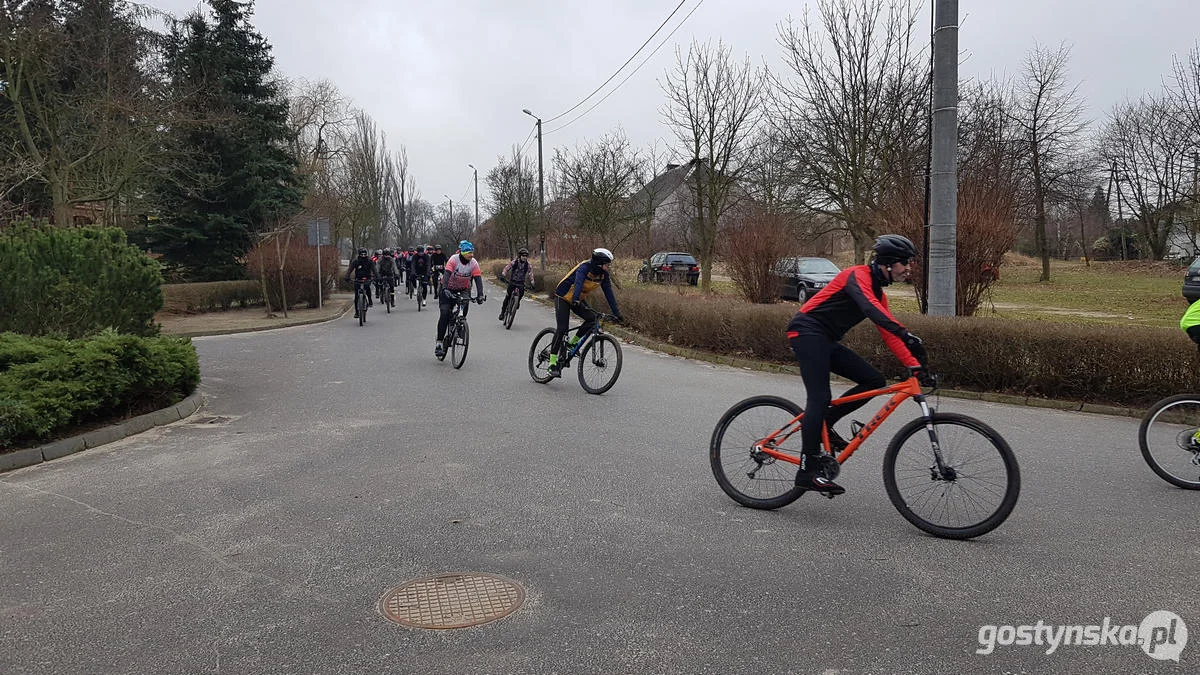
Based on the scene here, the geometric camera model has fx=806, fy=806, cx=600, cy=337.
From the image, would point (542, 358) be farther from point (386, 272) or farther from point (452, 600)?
point (386, 272)

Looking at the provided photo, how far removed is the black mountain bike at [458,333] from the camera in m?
11.6

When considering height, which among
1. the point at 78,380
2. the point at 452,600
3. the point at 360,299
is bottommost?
the point at 452,600

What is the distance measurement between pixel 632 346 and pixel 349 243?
4051 cm

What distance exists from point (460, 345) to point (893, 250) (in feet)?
26.7

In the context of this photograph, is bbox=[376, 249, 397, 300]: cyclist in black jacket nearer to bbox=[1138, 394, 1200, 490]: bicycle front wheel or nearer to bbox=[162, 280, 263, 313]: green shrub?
bbox=[162, 280, 263, 313]: green shrub

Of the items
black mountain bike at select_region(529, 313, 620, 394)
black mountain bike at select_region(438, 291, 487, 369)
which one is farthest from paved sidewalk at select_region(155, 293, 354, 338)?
black mountain bike at select_region(529, 313, 620, 394)

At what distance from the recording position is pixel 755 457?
5.10m

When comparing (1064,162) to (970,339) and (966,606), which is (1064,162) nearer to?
(970,339)

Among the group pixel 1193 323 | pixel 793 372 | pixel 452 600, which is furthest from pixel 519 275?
pixel 452 600

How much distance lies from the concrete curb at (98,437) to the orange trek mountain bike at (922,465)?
→ 556 cm

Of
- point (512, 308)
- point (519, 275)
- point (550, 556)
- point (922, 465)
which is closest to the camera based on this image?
point (550, 556)

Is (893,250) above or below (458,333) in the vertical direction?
above

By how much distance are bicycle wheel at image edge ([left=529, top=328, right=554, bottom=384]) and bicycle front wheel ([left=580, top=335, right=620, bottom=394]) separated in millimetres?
612

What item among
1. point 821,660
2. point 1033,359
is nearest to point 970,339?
point 1033,359
